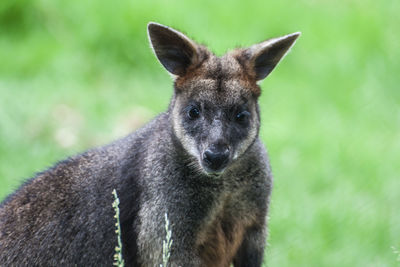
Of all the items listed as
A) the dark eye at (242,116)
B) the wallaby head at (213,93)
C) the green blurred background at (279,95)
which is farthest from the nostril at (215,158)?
the green blurred background at (279,95)

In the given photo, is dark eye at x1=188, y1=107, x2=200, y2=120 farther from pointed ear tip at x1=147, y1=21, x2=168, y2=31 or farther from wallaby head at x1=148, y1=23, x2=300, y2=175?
pointed ear tip at x1=147, y1=21, x2=168, y2=31

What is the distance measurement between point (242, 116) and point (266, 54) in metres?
0.53

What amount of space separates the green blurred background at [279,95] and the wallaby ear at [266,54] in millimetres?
2863

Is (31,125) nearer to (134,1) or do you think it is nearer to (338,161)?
(134,1)

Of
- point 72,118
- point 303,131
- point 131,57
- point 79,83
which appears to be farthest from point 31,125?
point 303,131

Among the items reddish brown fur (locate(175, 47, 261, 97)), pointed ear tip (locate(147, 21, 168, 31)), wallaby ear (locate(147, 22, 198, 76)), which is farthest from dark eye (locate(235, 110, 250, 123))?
pointed ear tip (locate(147, 21, 168, 31))

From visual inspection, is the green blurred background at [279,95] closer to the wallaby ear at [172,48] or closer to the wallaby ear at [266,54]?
the wallaby ear at [266,54]

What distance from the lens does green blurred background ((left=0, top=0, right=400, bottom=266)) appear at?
950cm

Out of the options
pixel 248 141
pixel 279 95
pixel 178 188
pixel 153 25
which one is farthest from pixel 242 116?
pixel 279 95

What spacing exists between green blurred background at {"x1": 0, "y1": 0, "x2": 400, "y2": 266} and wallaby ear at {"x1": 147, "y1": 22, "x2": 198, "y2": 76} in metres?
3.07

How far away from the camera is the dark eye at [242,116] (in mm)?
6090

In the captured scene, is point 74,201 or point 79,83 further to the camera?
point 79,83

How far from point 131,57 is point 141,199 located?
6.17 m

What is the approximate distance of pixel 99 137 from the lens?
10.6 meters
